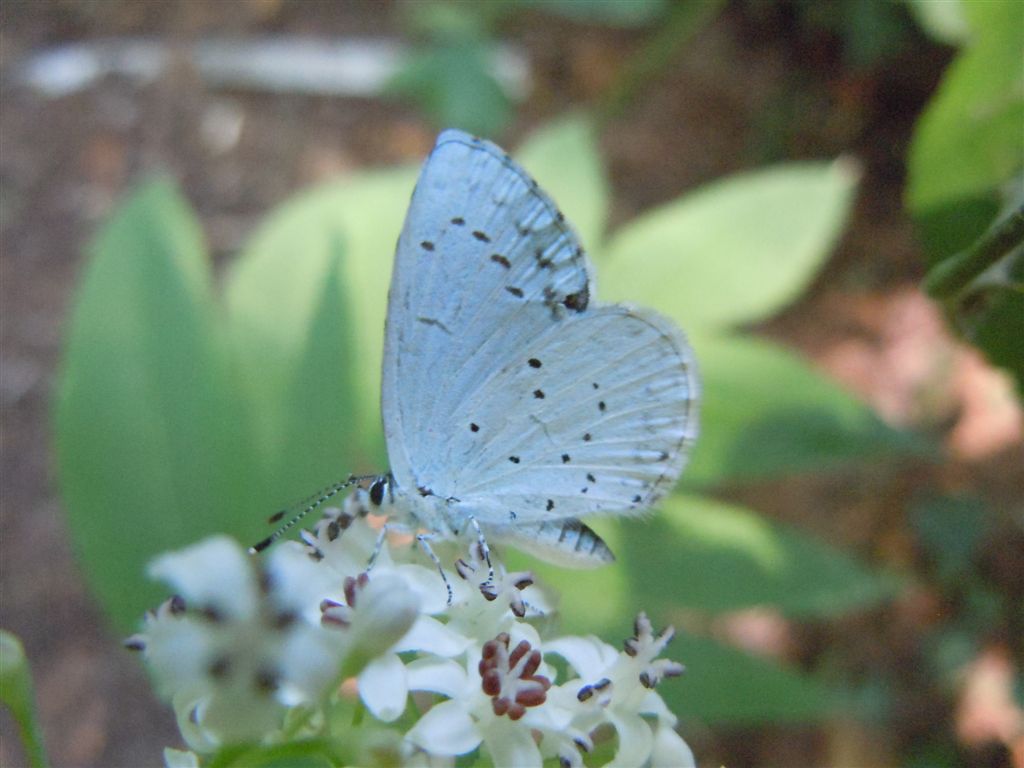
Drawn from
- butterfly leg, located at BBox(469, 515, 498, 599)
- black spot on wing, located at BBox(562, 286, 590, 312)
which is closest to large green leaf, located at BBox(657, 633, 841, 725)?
butterfly leg, located at BBox(469, 515, 498, 599)

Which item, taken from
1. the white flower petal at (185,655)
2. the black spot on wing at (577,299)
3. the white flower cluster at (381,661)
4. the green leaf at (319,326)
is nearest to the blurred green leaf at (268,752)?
the white flower cluster at (381,661)

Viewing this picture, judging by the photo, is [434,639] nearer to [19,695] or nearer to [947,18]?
[19,695]

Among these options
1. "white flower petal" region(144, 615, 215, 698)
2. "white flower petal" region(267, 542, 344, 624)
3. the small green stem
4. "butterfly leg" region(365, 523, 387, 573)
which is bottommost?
"butterfly leg" region(365, 523, 387, 573)

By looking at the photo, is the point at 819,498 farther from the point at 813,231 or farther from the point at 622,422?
the point at 622,422

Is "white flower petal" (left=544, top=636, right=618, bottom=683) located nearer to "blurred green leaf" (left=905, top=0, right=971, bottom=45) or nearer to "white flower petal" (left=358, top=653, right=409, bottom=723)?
"white flower petal" (left=358, top=653, right=409, bottom=723)

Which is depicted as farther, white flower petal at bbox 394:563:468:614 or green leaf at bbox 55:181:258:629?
green leaf at bbox 55:181:258:629

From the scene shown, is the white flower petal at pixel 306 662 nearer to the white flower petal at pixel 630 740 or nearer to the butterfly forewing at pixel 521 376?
the white flower petal at pixel 630 740
